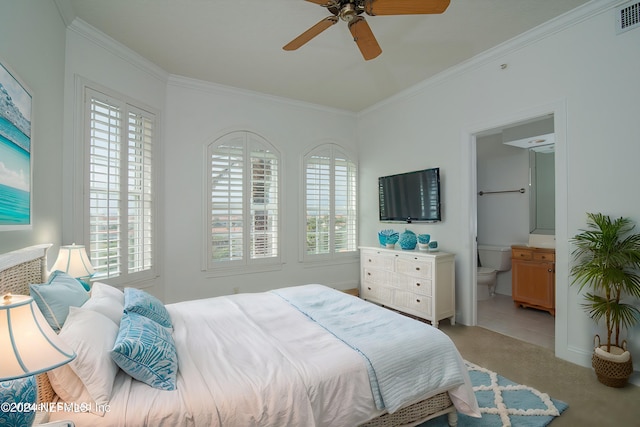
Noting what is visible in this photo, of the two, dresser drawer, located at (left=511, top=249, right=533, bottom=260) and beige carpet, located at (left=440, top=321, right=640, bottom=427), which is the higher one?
dresser drawer, located at (left=511, top=249, right=533, bottom=260)

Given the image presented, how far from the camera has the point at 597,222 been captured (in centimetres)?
245

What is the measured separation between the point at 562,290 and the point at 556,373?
0.70 m

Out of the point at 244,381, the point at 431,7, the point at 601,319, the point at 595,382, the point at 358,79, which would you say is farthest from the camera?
the point at 358,79

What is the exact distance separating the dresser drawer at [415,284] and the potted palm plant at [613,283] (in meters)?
1.32

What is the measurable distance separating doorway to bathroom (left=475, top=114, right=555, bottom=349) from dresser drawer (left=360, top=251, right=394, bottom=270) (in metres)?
1.23

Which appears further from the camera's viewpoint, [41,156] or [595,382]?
[595,382]

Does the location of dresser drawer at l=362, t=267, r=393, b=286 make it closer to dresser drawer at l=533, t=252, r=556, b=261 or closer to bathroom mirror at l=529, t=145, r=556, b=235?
dresser drawer at l=533, t=252, r=556, b=261

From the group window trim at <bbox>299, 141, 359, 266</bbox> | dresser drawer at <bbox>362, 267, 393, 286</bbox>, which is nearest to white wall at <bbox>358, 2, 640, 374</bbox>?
dresser drawer at <bbox>362, 267, 393, 286</bbox>

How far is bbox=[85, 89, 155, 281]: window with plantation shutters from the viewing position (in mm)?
2975

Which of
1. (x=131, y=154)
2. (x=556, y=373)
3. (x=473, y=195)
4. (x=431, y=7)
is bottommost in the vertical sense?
(x=556, y=373)

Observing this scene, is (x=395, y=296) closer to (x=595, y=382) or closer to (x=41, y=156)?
(x=595, y=382)

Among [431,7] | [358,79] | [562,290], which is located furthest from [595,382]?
[358,79]

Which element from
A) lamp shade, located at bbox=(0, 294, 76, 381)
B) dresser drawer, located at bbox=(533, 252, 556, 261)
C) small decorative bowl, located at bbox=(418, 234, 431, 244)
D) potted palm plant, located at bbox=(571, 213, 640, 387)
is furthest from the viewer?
dresser drawer, located at bbox=(533, 252, 556, 261)

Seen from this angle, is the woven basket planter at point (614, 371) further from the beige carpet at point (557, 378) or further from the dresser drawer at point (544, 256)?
the dresser drawer at point (544, 256)
